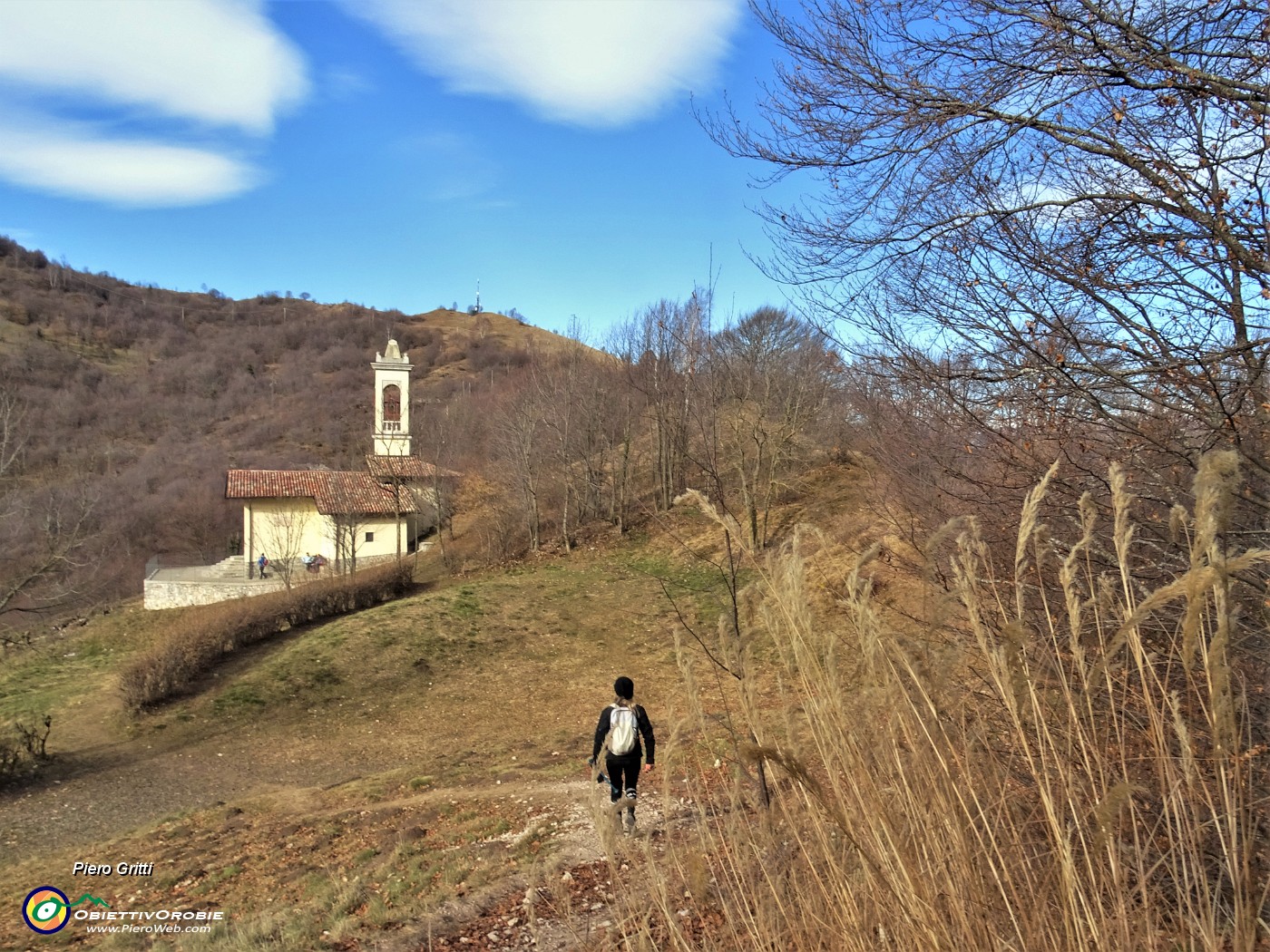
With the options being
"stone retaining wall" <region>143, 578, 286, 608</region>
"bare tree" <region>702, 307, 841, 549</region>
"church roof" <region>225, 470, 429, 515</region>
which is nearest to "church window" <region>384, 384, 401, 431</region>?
"church roof" <region>225, 470, 429, 515</region>

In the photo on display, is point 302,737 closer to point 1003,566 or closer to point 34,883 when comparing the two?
point 34,883

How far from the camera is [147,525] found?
44.7 meters

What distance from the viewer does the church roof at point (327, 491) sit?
29.2 meters

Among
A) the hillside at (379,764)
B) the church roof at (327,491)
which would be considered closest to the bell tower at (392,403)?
the church roof at (327,491)

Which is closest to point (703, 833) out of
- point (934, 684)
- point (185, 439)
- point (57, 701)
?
point (934, 684)

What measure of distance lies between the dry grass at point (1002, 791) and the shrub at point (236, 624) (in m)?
17.2

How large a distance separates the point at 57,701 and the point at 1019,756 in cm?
2092

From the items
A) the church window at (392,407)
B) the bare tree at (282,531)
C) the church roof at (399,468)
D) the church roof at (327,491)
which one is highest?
the church window at (392,407)

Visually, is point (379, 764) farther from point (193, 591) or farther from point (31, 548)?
point (31, 548)

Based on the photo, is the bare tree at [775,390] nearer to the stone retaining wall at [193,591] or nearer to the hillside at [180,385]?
the stone retaining wall at [193,591]

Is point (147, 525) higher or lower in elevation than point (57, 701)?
higher

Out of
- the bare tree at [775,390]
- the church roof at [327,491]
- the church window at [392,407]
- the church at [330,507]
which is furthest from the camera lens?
the church window at [392,407]

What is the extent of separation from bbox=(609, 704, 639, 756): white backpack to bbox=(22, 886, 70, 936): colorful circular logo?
509cm

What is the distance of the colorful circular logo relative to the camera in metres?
6.56
